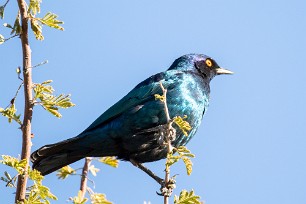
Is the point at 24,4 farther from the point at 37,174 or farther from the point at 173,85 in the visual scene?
the point at 173,85

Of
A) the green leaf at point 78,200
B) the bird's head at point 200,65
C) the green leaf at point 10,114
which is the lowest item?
the green leaf at point 78,200

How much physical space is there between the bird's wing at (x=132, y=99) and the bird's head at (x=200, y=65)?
0.77 m

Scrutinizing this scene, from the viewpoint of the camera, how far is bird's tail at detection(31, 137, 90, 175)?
5498mm

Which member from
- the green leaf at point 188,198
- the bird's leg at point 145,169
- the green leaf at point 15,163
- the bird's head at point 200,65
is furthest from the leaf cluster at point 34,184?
the bird's head at point 200,65

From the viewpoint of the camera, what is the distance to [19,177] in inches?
120

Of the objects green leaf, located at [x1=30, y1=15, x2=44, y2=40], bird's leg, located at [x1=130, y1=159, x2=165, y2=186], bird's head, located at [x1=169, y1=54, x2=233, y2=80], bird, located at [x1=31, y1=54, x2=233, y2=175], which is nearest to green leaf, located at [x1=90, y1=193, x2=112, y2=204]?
green leaf, located at [x1=30, y1=15, x2=44, y2=40]

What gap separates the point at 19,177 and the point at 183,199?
788mm

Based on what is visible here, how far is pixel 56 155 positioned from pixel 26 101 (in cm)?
252

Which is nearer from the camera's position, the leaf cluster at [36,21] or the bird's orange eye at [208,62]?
the leaf cluster at [36,21]

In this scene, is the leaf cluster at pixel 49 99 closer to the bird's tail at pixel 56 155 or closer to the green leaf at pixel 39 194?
the green leaf at pixel 39 194

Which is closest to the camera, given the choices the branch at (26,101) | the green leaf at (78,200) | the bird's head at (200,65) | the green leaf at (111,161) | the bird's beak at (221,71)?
the green leaf at (78,200)

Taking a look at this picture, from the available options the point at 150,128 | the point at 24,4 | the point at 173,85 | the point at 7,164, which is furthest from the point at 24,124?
the point at 173,85

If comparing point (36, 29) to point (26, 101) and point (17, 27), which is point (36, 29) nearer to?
point (17, 27)

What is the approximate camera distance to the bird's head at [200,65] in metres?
7.19
